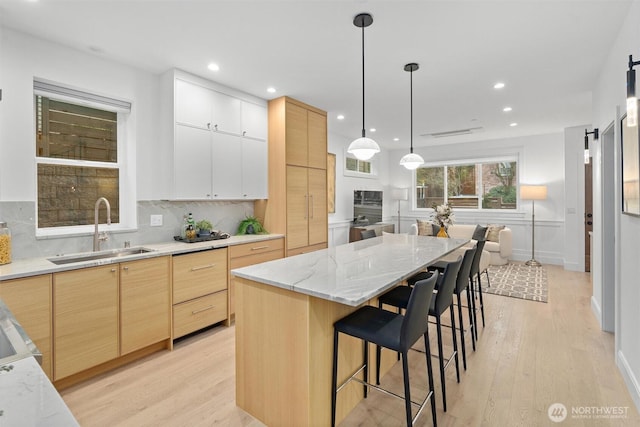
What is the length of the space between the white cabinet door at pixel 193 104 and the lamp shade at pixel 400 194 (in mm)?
5422

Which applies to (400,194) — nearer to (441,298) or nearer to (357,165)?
(357,165)

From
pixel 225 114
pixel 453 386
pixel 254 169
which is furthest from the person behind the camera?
pixel 254 169

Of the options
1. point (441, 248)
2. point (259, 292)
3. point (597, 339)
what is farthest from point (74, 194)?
point (597, 339)

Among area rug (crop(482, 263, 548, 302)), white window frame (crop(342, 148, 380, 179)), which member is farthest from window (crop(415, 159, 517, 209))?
area rug (crop(482, 263, 548, 302))

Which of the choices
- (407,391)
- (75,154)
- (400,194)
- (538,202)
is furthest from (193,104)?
(538,202)

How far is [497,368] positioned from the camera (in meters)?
2.55

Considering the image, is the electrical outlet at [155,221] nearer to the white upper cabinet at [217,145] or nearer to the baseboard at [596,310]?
the white upper cabinet at [217,145]

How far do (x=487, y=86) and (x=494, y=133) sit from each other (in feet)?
9.94

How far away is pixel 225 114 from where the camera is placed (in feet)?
12.2

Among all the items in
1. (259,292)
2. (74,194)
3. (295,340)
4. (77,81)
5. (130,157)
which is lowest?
(295,340)

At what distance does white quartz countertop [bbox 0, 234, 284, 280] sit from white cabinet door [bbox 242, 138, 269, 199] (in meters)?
0.62

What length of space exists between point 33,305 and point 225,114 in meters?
2.50

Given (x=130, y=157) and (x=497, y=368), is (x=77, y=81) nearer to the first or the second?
(x=130, y=157)

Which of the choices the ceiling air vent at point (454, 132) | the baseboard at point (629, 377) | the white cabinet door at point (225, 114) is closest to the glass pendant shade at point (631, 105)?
the baseboard at point (629, 377)
